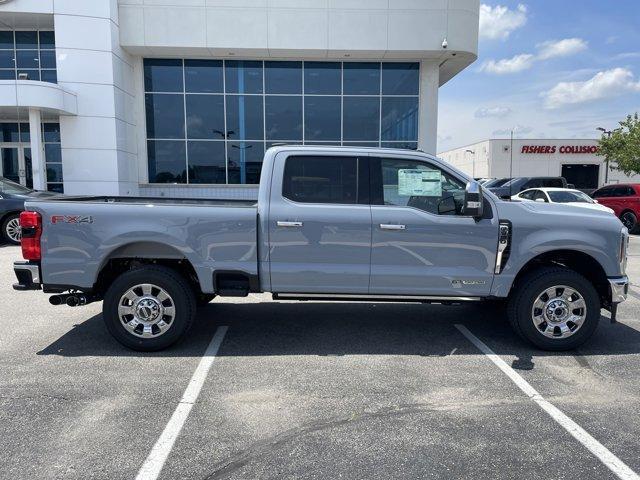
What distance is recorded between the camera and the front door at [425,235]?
4.93 metres

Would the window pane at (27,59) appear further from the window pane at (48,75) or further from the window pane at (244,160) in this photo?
the window pane at (244,160)

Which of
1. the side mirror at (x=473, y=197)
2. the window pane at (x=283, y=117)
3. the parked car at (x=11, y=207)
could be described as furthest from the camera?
the window pane at (x=283, y=117)

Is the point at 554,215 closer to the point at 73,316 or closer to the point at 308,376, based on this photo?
the point at 308,376

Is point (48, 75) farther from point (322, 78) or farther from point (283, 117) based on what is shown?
point (322, 78)

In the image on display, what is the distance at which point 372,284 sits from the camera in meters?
5.04

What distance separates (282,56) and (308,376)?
17.8m

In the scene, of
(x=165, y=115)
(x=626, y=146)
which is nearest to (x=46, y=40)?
(x=165, y=115)

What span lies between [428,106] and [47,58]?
1587cm

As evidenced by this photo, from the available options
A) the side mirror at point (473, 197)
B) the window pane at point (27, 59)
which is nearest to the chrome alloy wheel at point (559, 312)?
the side mirror at point (473, 197)

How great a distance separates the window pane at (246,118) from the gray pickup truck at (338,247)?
16.2 meters

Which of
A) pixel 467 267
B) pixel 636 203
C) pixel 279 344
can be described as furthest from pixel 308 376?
pixel 636 203

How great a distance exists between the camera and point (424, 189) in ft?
16.6

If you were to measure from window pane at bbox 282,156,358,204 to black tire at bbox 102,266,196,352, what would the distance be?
1.46m

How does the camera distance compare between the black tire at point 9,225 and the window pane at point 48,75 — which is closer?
the black tire at point 9,225
